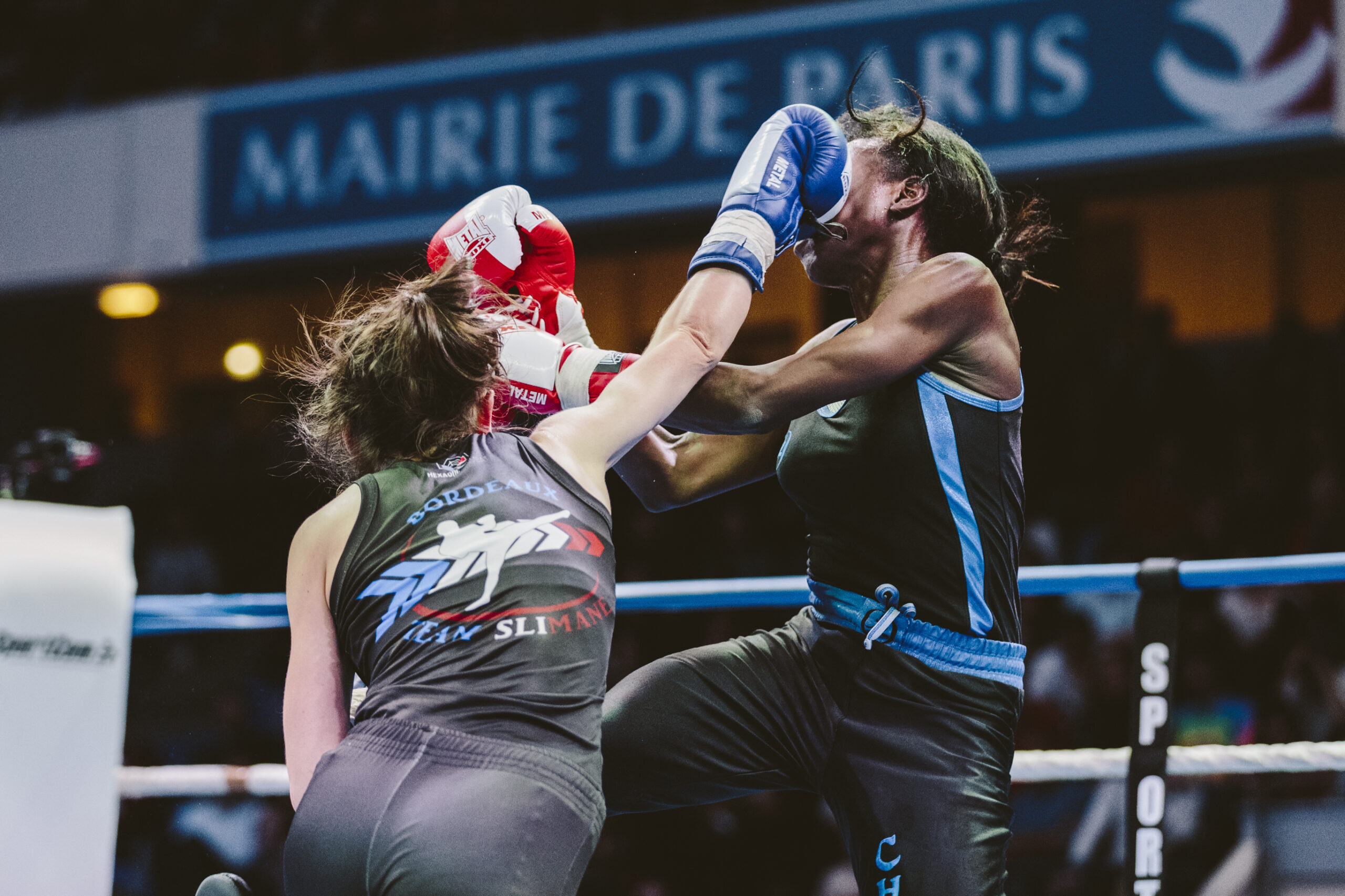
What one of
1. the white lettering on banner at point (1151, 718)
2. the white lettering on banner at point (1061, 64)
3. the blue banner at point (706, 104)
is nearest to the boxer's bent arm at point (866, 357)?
the white lettering on banner at point (1151, 718)

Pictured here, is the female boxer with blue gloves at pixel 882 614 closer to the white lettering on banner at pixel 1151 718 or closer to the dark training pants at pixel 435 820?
the white lettering on banner at pixel 1151 718

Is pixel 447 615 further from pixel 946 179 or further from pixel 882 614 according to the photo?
pixel 946 179

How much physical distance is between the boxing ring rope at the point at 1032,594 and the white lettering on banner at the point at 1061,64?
9.66ft

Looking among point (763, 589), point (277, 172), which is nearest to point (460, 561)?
point (763, 589)

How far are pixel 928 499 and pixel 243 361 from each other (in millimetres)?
7912

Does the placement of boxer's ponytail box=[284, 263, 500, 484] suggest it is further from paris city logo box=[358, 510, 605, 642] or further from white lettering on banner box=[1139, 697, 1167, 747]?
white lettering on banner box=[1139, 697, 1167, 747]

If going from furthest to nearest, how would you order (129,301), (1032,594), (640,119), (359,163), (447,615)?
(129,301) → (359,163) → (640,119) → (1032,594) → (447,615)

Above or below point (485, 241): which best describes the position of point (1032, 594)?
below

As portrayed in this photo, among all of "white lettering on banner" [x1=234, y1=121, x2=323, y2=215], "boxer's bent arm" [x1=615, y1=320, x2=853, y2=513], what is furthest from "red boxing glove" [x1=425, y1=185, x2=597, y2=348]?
"white lettering on banner" [x1=234, y1=121, x2=323, y2=215]

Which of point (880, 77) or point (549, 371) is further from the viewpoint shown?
point (880, 77)

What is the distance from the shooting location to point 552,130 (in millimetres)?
5680

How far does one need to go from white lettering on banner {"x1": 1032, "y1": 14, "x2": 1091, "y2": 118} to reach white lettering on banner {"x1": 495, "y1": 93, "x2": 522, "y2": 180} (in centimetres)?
215

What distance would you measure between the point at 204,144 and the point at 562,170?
6.09 feet

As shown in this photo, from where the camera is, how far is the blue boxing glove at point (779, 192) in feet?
6.00
